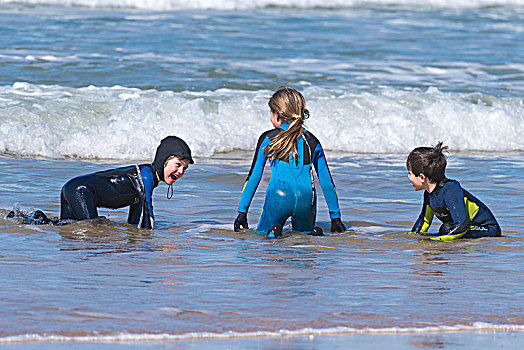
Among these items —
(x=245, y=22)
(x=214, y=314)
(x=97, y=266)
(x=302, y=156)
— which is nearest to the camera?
(x=214, y=314)

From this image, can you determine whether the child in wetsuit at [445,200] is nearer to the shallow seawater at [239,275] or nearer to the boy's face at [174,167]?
the shallow seawater at [239,275]

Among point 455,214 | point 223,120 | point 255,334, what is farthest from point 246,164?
point 255,334

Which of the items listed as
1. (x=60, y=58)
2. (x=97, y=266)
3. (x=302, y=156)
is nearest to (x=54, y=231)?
(x=97, y=266)

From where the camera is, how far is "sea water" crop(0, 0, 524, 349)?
4461mm

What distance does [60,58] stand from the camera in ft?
54.6

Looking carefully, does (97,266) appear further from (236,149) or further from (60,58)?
(60,58)

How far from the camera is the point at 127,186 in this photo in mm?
6773

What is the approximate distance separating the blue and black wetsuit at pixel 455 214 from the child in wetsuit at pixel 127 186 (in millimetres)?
1916

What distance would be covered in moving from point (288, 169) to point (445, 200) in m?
1.23

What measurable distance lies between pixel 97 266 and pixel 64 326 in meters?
1.34

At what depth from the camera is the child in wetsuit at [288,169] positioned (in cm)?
658

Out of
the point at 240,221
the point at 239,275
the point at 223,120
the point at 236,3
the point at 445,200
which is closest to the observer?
the point at 239,275

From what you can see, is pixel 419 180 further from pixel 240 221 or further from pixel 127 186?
pixel 127 186

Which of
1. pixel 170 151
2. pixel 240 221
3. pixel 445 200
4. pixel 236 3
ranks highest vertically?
pixel 236 3
